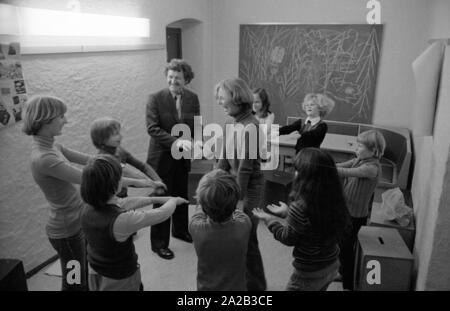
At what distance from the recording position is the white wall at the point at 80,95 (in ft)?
3.74

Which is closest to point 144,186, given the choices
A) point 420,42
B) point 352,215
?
point 352,215

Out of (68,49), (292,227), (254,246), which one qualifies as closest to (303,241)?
(292,227)

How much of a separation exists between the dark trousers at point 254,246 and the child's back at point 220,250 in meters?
0.09

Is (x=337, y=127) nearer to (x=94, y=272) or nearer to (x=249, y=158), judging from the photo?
(x=249, y=158)

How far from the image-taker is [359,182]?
1.22m

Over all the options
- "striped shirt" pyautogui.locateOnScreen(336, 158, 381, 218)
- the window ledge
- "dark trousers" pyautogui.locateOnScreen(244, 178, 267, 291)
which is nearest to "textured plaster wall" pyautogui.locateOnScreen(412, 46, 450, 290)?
"striped shirt" pyautogui.locateOnScreen(336, 158, 381, 218)

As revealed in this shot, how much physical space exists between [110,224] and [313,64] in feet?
2.58

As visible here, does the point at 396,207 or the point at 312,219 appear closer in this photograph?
the point at 312,219

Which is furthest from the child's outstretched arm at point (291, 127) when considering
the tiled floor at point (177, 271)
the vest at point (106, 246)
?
the vest at point (106, 246)

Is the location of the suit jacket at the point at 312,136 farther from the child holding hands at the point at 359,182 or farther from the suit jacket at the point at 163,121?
the suit jacket at the point at 163,121

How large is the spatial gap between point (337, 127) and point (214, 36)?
1.71 ft

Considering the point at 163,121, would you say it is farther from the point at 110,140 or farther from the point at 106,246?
the point at 106,246

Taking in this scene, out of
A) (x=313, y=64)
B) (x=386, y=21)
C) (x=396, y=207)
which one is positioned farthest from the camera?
(x=396, y=207)

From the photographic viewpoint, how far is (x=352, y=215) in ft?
4.48
